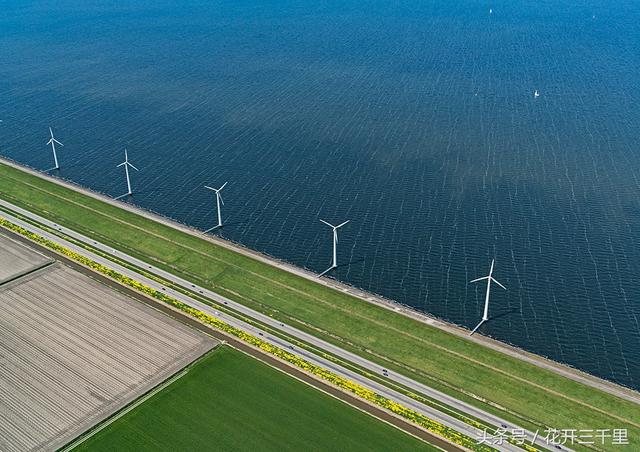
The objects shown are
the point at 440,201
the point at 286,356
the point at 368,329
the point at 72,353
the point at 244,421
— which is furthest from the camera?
the point at 440,201

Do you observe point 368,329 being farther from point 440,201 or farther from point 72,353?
point 440,201

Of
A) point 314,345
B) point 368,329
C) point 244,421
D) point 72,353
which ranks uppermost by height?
point 72,353

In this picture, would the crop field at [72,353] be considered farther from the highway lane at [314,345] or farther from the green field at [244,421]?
the highway lane at [314,345]

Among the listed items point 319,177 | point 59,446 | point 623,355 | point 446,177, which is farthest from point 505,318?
point 59,446

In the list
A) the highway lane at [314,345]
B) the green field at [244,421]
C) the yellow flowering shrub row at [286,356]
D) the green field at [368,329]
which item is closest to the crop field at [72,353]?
the yellow flowering shrub row at [286,356]

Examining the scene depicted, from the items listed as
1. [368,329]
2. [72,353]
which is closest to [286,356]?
[368,329]

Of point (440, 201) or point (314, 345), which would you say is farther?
point (440, 201)

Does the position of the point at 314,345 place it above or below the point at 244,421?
above
